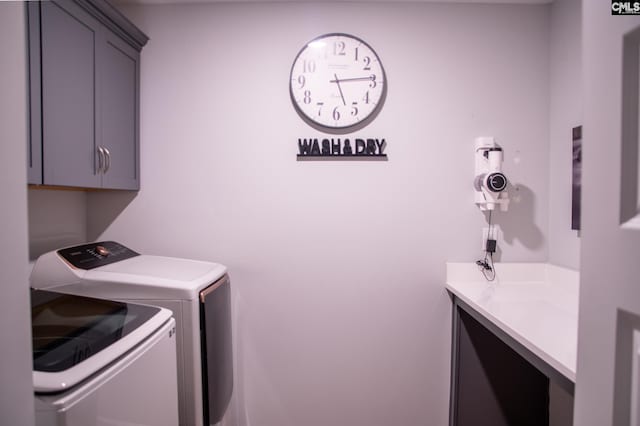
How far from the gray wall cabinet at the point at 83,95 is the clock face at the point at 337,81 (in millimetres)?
900

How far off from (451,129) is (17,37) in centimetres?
178

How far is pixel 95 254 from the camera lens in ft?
4.77

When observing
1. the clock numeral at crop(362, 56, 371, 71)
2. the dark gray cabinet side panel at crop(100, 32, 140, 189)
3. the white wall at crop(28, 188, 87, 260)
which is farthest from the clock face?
the white wall at crop(28, 188, 87, 260)

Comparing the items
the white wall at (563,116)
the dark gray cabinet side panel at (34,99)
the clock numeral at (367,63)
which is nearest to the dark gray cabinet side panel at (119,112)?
the dark gray cabinet side panel at (34,99)

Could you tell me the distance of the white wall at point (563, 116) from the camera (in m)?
1.54

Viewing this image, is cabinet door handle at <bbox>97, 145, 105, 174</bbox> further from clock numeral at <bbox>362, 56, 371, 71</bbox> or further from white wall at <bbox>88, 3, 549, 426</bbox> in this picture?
clock numeral at <bbox>362, 56, 371, 71</bbox>

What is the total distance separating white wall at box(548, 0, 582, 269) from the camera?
154cm

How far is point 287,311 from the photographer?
5.74 ft

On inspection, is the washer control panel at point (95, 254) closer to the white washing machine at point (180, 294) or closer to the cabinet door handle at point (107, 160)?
the white washing machine at point (180, 294)

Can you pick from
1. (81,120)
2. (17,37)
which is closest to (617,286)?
(17,37)

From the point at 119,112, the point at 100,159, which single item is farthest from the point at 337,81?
the point at 100,159

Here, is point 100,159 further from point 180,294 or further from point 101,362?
point 101,362

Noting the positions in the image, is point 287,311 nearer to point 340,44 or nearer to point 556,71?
point 340,44

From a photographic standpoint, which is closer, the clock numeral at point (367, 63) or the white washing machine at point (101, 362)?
the white washing machine at point (101, 362)
